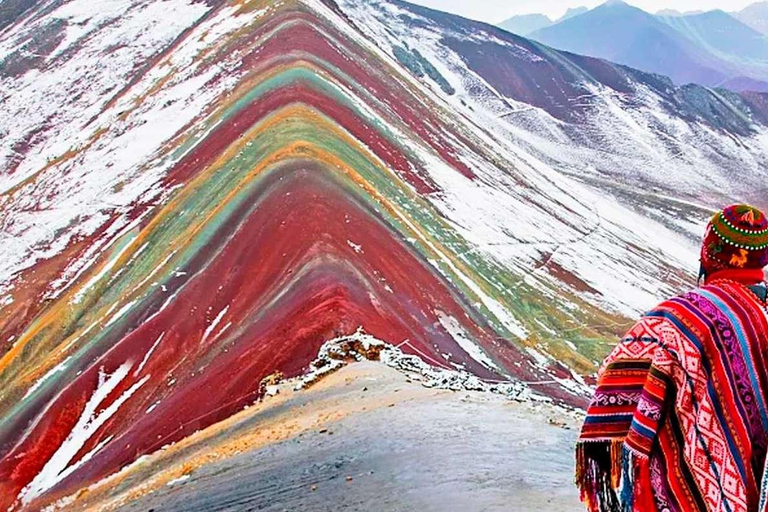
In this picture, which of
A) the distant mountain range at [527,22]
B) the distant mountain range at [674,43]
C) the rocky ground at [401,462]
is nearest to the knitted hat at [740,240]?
the rocky ground at [401,462]

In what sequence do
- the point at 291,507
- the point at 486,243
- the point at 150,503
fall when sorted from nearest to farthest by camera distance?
the point at 291,507, the point at 150,503, the point at 486,243

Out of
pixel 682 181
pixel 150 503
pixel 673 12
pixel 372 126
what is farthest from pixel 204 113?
pixel 673 12

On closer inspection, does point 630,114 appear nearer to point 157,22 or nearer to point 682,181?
point 682,181

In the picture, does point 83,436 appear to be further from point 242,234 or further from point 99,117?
point 99,117

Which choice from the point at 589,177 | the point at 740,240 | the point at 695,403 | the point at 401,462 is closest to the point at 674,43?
the point at 589,177

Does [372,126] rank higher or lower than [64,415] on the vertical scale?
higher

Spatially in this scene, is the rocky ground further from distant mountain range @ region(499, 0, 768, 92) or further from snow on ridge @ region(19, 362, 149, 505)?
distant mountain range @ region(499, 0, 768, 92)
